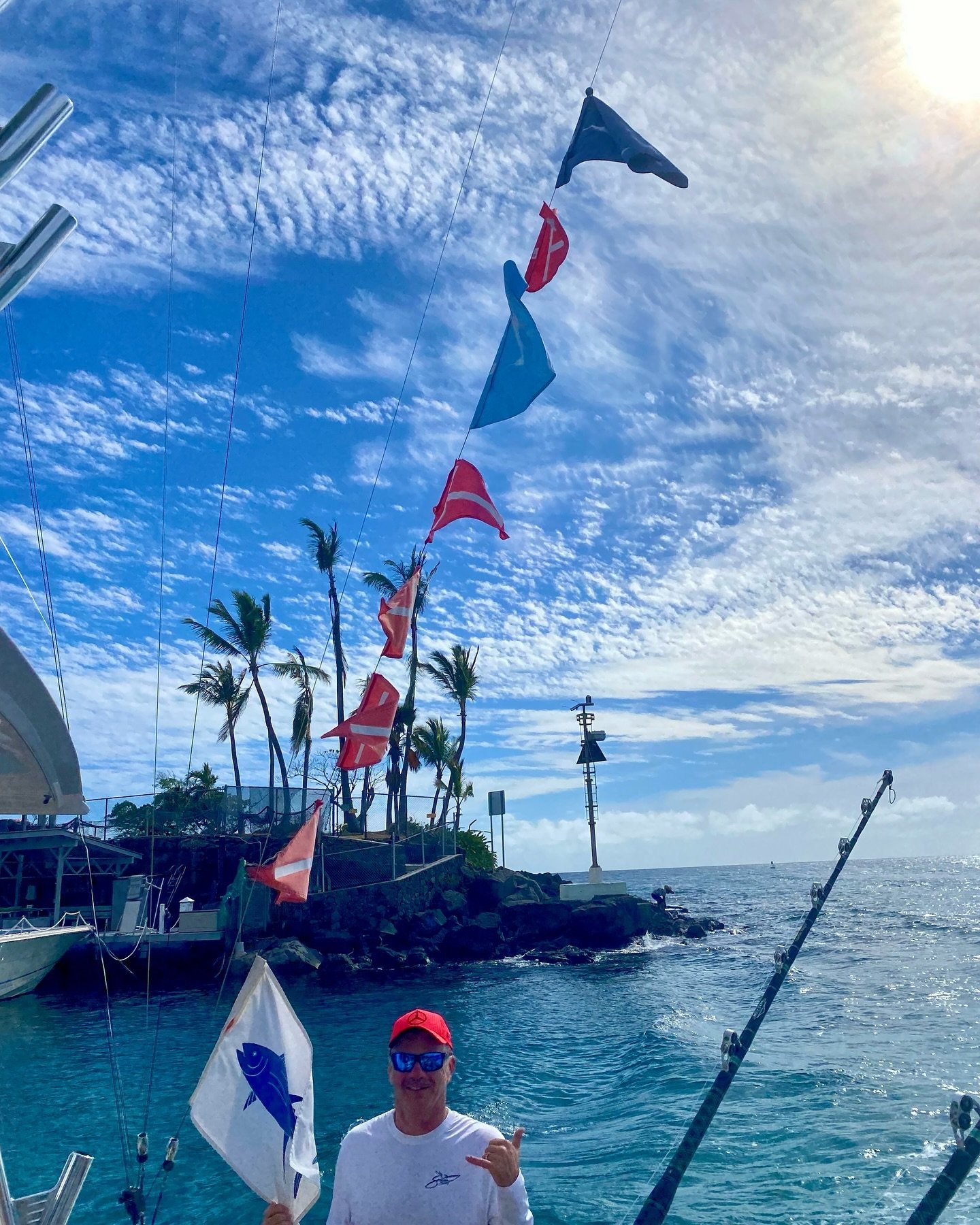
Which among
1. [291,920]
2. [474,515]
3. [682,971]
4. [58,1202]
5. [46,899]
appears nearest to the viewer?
[58,1202]

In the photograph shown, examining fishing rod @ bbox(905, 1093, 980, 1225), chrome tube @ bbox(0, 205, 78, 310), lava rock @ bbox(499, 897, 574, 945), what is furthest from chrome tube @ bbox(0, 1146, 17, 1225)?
lava rock @ bbox(499, 897, 574, 945)

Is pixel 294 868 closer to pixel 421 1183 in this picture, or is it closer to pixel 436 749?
pixel 421 1183

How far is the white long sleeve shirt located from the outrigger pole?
4.83ft

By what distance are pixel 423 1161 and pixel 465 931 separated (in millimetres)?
34160

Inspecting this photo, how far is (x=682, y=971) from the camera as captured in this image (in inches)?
1206

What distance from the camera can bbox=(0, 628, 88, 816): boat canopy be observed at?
5.63 m

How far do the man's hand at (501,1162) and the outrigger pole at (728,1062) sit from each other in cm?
155

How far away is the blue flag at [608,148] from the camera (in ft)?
25.4

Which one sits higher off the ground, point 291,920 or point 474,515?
point 474,515

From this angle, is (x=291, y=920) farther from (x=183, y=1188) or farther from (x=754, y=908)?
(x=754, y=908)

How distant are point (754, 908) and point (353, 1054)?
56241mm

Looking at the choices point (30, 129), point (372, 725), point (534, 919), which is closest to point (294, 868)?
point (372, 725)

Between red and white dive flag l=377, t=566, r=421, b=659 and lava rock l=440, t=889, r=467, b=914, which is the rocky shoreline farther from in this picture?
red and white dive flag l=377, t=566, r=421, b=659

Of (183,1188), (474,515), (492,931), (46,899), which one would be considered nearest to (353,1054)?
(183,1188)
